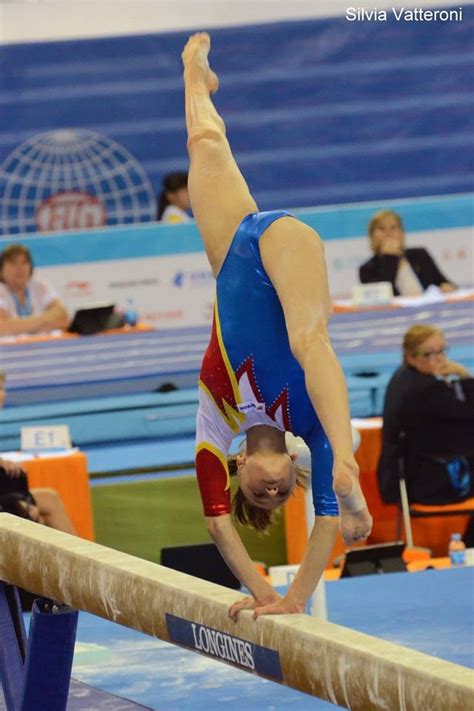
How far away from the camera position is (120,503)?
806 centimetres

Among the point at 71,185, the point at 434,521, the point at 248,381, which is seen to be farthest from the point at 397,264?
the point at 248,381

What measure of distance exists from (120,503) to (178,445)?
1.54m

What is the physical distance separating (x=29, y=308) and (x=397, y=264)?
8.42 ft

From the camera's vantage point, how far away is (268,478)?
3.96 meters

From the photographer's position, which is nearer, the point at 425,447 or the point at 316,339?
the point at 316,339

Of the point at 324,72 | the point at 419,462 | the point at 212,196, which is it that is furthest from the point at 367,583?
the point at 324,72

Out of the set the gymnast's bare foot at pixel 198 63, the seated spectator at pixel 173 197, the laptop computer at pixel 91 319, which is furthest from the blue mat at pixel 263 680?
the seated spectator at pixel 173 197

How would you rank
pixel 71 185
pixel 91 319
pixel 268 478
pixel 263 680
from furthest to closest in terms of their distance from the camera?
pixel 71 185 → pixel 91 319 → pixel 263 680 → pixel 268 478

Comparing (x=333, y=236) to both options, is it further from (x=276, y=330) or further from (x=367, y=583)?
(x=276, y=330)

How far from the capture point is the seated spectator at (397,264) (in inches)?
410

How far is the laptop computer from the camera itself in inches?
398

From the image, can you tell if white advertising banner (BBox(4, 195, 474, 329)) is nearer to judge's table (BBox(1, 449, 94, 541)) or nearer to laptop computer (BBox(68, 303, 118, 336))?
laptop computer (BBox(68, 303, 118, 336))

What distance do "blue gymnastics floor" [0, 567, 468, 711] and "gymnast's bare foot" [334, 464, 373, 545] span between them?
178 centimetres

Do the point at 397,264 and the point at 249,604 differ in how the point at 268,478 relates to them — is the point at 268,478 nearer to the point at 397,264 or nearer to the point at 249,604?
the point at 249,604
